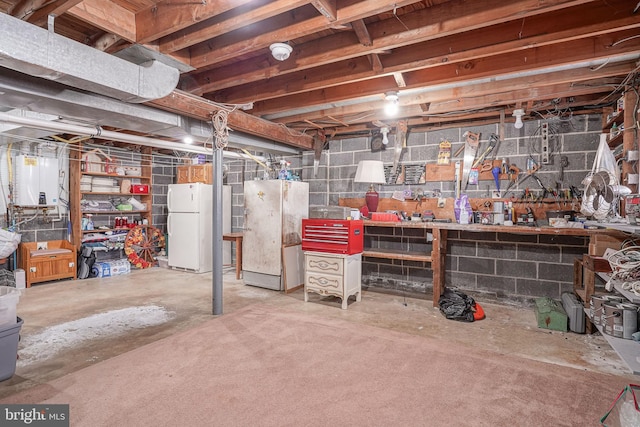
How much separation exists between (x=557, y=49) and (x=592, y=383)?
8.16 ft

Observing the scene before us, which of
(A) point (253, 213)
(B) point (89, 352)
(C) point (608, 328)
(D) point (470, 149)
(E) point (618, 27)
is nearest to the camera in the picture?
(E) point (618, 27)

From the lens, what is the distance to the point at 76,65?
7.48 feet

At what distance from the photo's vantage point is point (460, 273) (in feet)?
15.1

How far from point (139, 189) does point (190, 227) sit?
1.73m

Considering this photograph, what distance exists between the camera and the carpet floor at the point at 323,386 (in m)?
1.96

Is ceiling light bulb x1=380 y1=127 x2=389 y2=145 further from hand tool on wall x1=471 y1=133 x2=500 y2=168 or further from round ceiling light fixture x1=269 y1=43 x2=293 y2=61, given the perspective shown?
round ceiling light fixture x1=269 y1=43 x2=293 y2=61

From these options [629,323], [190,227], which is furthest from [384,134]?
[190,227]

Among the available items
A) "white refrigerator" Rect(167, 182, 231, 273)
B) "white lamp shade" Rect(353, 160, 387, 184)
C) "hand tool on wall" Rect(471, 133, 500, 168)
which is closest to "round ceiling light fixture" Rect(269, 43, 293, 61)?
"white lamp shade" Rect(353, 160, 387, 184)

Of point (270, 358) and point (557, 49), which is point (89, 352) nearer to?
point (270, 358)

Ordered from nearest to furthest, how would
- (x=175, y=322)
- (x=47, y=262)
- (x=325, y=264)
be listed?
1. (x=175, y=322)
2. (x=325, y=264)
3. (x=47, y=262)

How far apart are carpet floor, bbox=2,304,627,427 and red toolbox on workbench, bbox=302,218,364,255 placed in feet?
4.19

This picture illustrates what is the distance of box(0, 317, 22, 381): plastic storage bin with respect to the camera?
2.43 m

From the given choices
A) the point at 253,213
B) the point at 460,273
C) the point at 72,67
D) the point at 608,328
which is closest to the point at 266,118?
the point at 253,213

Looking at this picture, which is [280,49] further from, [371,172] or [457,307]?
[457,307]
